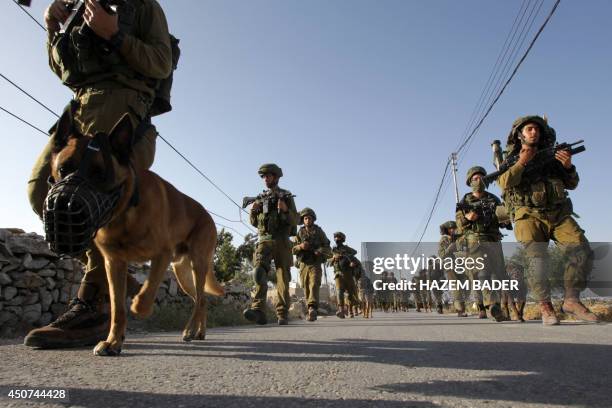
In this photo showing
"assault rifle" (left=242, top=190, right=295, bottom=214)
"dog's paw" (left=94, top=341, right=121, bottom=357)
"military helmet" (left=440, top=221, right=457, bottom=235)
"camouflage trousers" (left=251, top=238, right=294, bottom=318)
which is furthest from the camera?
"military helmet" (left=440, top=221, right=457, bottom=235)

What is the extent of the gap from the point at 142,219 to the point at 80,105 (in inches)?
42.7

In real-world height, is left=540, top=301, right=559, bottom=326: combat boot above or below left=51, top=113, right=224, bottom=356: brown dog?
below

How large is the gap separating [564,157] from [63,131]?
4.88 meters

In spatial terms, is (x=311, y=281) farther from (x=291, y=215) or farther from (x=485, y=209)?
(x=485, y=209)

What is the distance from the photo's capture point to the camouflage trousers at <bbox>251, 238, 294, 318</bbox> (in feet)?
22.0

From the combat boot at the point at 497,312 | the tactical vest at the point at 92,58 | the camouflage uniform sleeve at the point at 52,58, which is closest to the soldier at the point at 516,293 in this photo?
the combat boot at the point at 497,312

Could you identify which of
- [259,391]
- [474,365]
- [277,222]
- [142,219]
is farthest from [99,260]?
[277,222]

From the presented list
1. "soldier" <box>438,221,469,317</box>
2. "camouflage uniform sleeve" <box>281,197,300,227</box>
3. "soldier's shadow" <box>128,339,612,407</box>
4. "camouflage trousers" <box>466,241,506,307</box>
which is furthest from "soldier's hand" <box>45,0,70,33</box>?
"soldier" <box>438,221,469,317</box>

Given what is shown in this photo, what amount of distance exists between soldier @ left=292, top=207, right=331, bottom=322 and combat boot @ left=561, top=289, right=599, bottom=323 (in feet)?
17.1

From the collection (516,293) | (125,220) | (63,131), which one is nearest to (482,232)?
(516,293)

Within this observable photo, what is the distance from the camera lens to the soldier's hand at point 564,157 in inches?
174

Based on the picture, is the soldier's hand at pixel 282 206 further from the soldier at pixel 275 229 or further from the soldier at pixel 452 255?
the soldier at pixel 452 255

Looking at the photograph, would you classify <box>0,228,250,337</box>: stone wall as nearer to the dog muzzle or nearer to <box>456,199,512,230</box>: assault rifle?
the dog muzzle

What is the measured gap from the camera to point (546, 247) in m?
4.75
